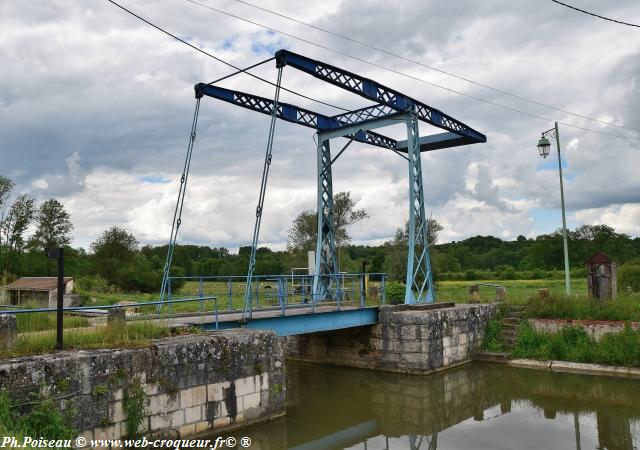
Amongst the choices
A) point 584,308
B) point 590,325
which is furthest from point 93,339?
point 584,308

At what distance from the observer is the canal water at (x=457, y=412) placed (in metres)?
9.84

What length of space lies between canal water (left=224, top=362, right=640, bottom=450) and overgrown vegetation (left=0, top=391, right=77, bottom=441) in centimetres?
309

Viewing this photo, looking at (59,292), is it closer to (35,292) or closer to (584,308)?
(35,292)

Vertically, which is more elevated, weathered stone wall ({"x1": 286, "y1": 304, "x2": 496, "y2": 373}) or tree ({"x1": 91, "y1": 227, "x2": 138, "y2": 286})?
tree ({"x1": 91, "y1": 227, "x2": 138, "y2": 286})

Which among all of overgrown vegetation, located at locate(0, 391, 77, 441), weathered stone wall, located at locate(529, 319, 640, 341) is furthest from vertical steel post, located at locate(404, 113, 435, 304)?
overgrown vegetation, located at locate(0, 391, 77, 441)

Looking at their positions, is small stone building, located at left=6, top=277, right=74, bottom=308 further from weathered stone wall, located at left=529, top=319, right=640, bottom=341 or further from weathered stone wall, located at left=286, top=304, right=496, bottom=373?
weathered stone wall, located at left=529, top=319, right=640, bottom=341

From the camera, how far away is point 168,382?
8.66 m

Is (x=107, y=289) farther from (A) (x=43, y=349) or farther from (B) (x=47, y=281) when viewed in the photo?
(A) (x=43, y=349)

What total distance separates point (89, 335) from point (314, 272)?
31.6 ft

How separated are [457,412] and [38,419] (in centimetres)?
837

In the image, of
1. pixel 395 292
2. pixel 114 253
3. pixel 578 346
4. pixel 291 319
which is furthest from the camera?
pixel 114 253

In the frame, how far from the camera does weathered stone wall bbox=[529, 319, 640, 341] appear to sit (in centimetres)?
1549

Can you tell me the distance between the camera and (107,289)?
101 feet

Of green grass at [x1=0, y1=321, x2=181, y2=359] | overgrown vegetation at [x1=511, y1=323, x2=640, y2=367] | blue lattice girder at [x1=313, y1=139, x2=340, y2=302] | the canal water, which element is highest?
blue lattice girder at [x1=313, y1=139, x2=340, y2=302]
